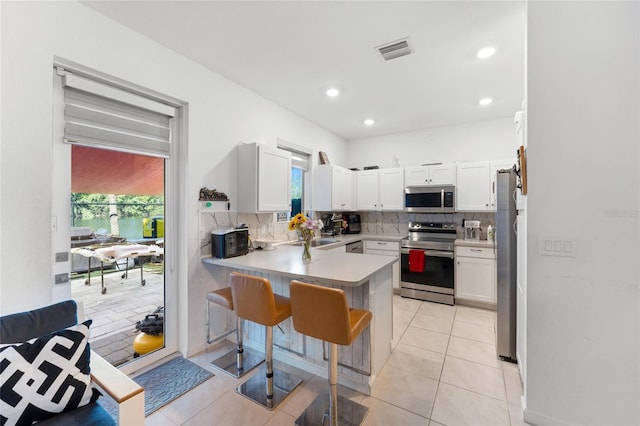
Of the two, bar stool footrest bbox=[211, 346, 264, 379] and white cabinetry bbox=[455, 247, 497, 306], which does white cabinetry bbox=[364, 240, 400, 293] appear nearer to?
white cabinetry bbox=[455, 247, 497, 306]

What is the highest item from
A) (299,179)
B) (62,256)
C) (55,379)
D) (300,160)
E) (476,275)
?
(300,160)

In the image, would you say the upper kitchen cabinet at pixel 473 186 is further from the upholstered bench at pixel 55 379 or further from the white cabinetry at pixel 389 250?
the upholstered bench at pixel 55 379

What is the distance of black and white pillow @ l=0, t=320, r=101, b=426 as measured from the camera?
1145 millimetres

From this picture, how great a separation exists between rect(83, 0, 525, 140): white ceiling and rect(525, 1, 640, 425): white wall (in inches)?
23.3

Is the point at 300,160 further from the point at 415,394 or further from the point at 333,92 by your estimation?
the point at 415,394

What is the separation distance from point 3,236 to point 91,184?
65 cm

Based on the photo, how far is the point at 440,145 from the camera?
4.72 metres

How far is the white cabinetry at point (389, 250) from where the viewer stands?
433 centimetres

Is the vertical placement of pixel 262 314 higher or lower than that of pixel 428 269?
higher

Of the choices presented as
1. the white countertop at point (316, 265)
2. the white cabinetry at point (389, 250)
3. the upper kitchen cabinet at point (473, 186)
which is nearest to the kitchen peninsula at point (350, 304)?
the white countertop at point (316, 265)

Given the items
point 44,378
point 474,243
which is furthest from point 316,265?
point 474,243

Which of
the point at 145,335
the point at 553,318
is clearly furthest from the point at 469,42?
the point at 145,335

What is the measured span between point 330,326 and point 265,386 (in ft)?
3.27

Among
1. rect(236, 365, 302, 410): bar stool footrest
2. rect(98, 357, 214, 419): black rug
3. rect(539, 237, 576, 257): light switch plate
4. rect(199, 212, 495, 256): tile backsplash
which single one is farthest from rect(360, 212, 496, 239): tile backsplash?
rect(98, 357, 214, 419): black rug
